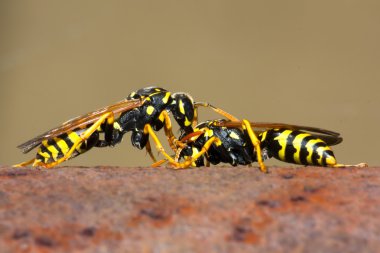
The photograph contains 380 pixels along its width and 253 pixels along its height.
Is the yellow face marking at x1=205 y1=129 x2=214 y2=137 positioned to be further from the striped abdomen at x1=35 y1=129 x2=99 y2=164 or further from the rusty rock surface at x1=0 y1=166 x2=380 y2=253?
the rusty rock surface at x1=0 y1=166 x2=380 y2=253

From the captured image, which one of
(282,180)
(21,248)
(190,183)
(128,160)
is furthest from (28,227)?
(128,160)

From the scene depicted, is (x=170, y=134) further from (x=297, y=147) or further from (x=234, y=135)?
(x=297, y=147)

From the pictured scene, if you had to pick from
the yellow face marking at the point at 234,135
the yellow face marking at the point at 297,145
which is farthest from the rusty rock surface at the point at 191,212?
the yellow face marking at the point at 234,135

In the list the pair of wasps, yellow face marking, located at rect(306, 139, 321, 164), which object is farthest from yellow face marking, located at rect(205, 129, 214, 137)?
yellow face marking, located at rect(306, 139, 321, 164)

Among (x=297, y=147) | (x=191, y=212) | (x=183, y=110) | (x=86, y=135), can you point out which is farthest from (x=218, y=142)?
(x=191, y=212)

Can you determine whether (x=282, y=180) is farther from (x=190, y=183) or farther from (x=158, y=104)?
(x=158, y=104)

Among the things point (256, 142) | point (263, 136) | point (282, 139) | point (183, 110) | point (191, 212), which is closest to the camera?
point (191, 212)

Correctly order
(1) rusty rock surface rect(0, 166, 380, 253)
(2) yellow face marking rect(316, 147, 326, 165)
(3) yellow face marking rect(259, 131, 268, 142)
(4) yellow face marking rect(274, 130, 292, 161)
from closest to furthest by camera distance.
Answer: (1) rusty rock surface rect(0, 166, 380, 253) → (2) yellow face marking rect(316, 147, 326, 165) → (4) yellow face marking rect(274, 130, 292, 161) → (3) yellow face marking rect(259, 131, 268, 142)
